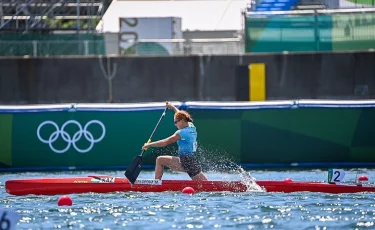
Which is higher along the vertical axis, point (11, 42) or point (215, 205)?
point (11, 42)

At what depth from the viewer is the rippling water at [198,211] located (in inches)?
587

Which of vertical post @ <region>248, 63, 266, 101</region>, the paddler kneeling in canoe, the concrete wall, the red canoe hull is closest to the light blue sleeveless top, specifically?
the paddler kneeling in canoe

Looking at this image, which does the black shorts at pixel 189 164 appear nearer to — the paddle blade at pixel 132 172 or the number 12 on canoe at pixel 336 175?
the paddle blade at pixel 132 172

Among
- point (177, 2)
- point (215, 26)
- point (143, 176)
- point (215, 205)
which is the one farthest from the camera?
point (177, 2)

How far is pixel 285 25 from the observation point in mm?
30078

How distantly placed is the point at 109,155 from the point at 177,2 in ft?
53.4

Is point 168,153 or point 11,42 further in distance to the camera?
point 11,42

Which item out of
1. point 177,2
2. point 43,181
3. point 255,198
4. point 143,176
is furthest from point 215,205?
point 177,2

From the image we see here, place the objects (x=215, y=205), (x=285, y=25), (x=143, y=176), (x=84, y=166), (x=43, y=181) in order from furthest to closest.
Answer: (x=285, y=25) < (x=84, y=166) < (x=143, y=176) < (x=43, y=181) < (x=215, y=205)

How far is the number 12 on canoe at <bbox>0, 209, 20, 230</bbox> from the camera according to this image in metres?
12.6

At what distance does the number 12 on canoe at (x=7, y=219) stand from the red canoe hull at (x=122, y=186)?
6.18 meters

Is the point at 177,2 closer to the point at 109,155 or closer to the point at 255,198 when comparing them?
the point at 109,155

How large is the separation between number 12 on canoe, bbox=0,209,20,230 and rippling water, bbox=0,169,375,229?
207cm

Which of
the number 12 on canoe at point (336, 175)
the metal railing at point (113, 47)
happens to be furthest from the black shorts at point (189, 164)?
the metal railing at point (113, 47)
